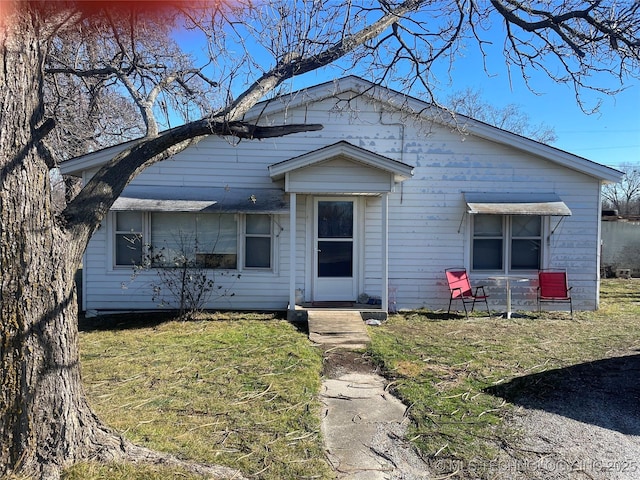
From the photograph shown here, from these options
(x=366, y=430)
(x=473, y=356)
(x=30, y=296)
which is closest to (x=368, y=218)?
(x=473, y=356)

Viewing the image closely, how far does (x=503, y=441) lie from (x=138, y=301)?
24.5 feet

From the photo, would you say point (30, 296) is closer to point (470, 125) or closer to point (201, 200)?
point (201, 200)

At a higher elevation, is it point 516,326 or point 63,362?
point 63,362

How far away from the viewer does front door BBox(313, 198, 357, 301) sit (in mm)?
9148

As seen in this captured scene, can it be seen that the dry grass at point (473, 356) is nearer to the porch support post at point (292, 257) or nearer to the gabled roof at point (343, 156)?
the porch support post at point (292, 257)

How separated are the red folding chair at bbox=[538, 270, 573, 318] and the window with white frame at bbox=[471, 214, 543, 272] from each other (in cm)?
52

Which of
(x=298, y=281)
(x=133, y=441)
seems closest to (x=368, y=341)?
(x=298, y=281)

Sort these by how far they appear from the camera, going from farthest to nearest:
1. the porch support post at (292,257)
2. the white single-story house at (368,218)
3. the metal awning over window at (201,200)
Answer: the white single-story house at (368,218)
the metal awning over window at (201,200)
the porch support post at (292,257)

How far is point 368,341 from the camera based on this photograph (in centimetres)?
681

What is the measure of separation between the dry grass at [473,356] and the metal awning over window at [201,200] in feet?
10.5

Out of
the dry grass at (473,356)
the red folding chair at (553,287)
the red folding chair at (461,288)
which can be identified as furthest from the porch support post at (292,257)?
the red folding chair at (553,287)

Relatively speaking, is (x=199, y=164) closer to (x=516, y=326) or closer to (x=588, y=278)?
(x=516, y=326)

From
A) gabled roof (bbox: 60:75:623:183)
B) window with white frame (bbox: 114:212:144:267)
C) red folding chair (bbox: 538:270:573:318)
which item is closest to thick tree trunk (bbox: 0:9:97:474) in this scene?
gabled roof (bbox: 60:75:623:183)

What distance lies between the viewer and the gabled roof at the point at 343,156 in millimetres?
7941
